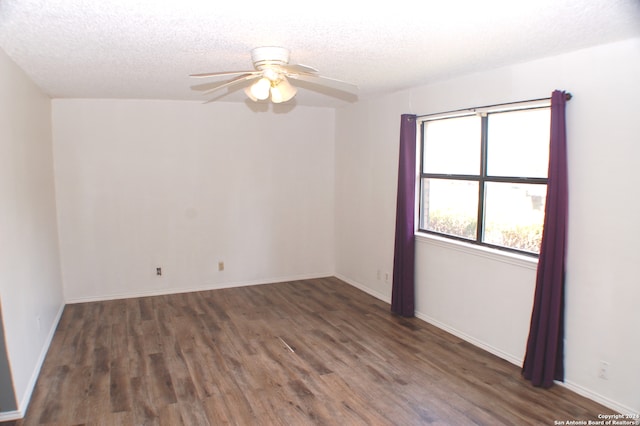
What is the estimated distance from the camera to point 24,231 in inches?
131

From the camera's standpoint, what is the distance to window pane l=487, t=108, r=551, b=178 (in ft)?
10.9

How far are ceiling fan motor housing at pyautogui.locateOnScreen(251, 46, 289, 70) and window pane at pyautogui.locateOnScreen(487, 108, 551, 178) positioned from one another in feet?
6.33

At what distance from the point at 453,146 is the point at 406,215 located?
0.83 m

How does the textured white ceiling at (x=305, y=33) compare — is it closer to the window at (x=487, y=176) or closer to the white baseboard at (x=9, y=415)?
the window at (x=487, y=176)

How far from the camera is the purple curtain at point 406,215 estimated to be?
4438mm

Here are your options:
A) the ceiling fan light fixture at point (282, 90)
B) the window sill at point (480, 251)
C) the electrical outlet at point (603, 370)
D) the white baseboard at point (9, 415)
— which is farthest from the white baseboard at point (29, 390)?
the electrical outlet at point (603, 370)

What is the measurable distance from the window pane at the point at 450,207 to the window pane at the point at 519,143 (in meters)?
0.34

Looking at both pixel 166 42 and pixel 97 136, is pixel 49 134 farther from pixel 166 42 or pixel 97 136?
pixel 166 42

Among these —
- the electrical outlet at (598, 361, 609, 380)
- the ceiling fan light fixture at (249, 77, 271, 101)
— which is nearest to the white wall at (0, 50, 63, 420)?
the ceiling fan light fixture at (249, 77, 271, 101)

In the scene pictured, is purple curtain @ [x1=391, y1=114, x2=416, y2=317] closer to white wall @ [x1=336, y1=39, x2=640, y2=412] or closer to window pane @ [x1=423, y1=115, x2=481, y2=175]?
window pane @ [x1=423, y1=115, x2=481, y2=175]

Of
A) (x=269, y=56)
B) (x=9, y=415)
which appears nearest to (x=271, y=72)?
(x=269, y=56)

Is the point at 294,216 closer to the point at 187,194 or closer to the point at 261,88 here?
the point at 187,194

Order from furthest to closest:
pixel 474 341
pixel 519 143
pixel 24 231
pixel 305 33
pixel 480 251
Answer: pixel 474 341
pixel 480 251
pixel 519 143
pixel 24 231
pixel 305 33

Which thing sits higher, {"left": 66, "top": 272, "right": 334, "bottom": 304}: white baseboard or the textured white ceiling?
the textured white ceiling
